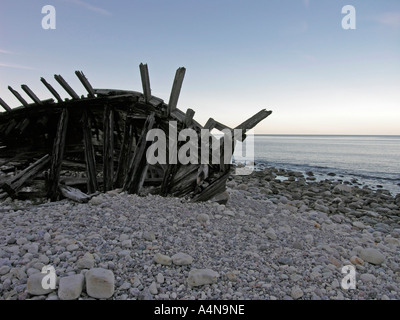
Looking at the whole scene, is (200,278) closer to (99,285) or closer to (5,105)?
(99,285)

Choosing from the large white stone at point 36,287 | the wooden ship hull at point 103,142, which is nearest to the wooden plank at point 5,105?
the wooden ship hull at point 103,142

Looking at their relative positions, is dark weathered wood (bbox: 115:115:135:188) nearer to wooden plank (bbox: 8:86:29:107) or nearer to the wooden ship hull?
the wooden ship hull

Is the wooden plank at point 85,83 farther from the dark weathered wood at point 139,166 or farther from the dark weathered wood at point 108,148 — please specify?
the dark weathered wood at point 139,166

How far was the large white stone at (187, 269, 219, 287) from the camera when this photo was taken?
363 cm

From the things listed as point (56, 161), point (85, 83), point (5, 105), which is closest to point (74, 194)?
point (56, 161)

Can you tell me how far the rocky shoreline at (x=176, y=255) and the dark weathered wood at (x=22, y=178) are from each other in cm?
211

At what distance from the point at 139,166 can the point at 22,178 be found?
364cm

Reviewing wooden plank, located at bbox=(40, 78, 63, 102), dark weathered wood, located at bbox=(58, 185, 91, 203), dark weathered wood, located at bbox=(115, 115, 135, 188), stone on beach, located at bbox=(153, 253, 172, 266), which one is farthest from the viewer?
wooden plank, located at bbox=(40, 78, 63, 102)

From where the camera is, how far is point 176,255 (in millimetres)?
4117

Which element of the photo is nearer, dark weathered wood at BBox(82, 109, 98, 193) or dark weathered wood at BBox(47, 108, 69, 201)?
dark weathered wood at BBox(47, 108, 69, 201)

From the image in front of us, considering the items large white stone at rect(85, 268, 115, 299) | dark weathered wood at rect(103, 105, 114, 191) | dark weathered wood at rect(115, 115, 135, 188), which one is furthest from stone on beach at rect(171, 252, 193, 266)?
dark weathered wood at rect(103, 105, 114, 191)

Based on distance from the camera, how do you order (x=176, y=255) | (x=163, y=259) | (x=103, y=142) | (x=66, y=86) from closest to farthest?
(x=163, y=259), (x=176, y=255), (x=66, y=86), (x=103, y=142)

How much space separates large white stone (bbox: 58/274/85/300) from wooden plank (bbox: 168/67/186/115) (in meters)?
5.48
